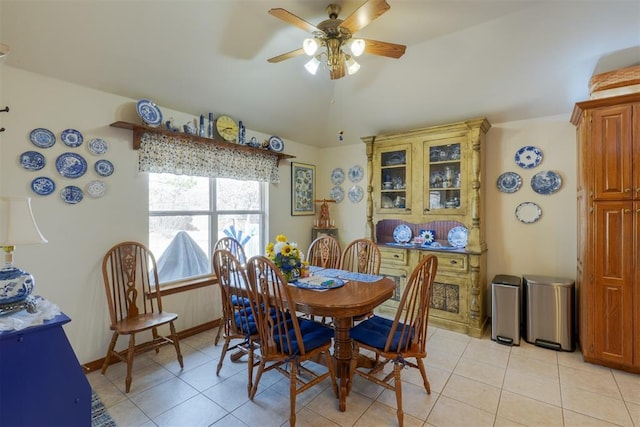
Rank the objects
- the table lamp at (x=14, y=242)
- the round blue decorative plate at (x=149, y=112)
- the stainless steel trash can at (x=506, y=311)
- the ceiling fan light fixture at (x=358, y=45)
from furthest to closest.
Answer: the stainless steel trash can at (x=506, y=311)
the round blue decorative plate at (x=149, y=112)
the ceiling fan light fixture at (x=358, y=45)
the table lamp at (x=14, y=242)

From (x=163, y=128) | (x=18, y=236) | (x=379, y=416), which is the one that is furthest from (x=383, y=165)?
(x=18, y=236)

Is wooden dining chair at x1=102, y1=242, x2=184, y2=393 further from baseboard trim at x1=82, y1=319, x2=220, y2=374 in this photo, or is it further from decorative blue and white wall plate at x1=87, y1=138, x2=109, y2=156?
decorative blue and white wall plate at x1=87, y1=138, x2=109, y2=156

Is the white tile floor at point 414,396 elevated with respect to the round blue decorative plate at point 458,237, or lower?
lower

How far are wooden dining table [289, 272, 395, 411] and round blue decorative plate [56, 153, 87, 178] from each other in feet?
6.40

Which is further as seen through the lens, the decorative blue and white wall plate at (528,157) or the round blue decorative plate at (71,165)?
the decorative blue and white wall plate at (528,157)

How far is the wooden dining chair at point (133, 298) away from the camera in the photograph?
2.35 metres

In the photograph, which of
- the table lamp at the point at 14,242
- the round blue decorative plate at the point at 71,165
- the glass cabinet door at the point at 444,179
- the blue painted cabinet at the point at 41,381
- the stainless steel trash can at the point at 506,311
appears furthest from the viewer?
the glass cabinet door at the point at 444,179

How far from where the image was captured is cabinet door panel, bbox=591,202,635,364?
7.61 feet

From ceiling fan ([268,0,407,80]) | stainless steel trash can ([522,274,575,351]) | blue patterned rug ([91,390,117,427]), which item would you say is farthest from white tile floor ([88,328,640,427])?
ceiling fan ([268,0,407,80])

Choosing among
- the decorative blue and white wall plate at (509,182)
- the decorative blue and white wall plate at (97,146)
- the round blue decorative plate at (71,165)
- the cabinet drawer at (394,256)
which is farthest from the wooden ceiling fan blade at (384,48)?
the round blue decorative plate at (71,165)

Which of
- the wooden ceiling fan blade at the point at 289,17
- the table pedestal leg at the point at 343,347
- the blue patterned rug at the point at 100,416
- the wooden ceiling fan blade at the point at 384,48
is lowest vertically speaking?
the blue patterned rug at the point at 100,416

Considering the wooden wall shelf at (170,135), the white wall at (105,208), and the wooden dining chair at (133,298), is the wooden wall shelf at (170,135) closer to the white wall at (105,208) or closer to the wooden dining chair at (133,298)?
the white wall at (105,208)

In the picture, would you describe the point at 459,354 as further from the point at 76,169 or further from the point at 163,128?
the point at 76,169

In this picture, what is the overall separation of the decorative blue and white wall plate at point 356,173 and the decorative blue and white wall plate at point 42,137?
335 centimetres
